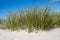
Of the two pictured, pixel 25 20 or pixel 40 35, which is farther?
pixel 25 20

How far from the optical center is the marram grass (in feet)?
13.5

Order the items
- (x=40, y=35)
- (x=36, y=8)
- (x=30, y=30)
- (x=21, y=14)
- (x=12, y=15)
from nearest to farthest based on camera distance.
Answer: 1. (x=40, y=35)
2. (x=30, y=30)
3. (x=36, y=8)
4. (x=21, y=14)
5. (x=12, y=15)

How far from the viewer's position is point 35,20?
13.8 feet

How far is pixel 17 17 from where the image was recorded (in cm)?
490

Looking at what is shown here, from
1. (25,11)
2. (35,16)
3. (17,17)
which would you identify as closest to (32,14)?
(35,16)

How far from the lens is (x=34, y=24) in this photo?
13.8 feet

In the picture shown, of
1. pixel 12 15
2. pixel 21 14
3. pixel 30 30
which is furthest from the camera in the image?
pixel 12 15

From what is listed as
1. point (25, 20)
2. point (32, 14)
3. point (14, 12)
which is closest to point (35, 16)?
point (32, 14)

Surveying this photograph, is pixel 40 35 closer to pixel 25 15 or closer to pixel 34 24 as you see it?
pixel 34 24

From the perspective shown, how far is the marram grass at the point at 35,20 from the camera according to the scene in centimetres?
412

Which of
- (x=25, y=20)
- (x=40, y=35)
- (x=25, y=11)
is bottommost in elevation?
(x=40, y=35)

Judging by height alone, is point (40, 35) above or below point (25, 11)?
below

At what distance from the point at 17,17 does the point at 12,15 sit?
1.05 feet

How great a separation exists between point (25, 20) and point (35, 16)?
40 centimetres
